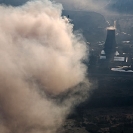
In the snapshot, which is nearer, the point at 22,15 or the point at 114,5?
the point at 22,15

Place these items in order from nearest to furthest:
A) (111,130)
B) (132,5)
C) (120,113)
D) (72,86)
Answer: (111,130)
(120,113)
(72,86)
(132,5)

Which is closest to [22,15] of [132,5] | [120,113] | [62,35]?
[62,35]

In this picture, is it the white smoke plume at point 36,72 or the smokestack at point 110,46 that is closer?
the white smoke plume at point 36,72

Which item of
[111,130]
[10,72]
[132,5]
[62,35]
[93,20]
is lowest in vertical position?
[111,130]

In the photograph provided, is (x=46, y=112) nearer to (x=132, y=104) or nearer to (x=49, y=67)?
(x=49, y=67)

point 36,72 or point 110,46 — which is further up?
point 110,46

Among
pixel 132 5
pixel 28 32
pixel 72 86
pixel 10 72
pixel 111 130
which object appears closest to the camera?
pixel 10 72

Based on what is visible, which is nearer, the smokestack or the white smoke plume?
the white smoke plume

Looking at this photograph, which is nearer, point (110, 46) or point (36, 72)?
point (36, 72)
